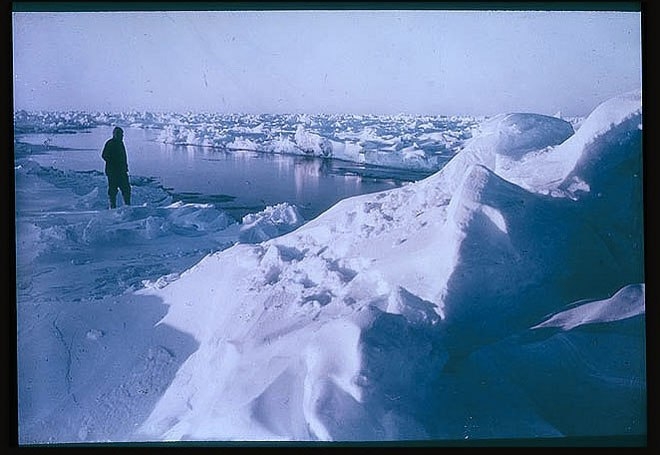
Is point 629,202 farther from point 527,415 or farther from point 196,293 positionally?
point 196,293

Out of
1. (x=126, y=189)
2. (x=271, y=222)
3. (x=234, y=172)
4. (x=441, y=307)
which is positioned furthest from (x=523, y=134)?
(x=126, y=189)

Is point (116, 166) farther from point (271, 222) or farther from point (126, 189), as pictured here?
point (271, 222)

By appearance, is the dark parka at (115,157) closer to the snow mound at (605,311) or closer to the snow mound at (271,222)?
the snow mound at (271,222)

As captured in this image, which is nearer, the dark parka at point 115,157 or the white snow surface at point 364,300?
the white snow surface at point 364,300

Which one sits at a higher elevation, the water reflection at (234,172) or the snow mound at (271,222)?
the water reflection at (234,172)

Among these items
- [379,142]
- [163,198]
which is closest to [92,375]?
[163,198]

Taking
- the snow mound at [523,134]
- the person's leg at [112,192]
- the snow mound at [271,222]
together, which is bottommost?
the snow mound at [271,222]

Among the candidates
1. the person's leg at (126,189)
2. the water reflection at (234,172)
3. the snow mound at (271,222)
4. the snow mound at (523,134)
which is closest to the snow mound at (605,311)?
the snow mound at (523,134)
